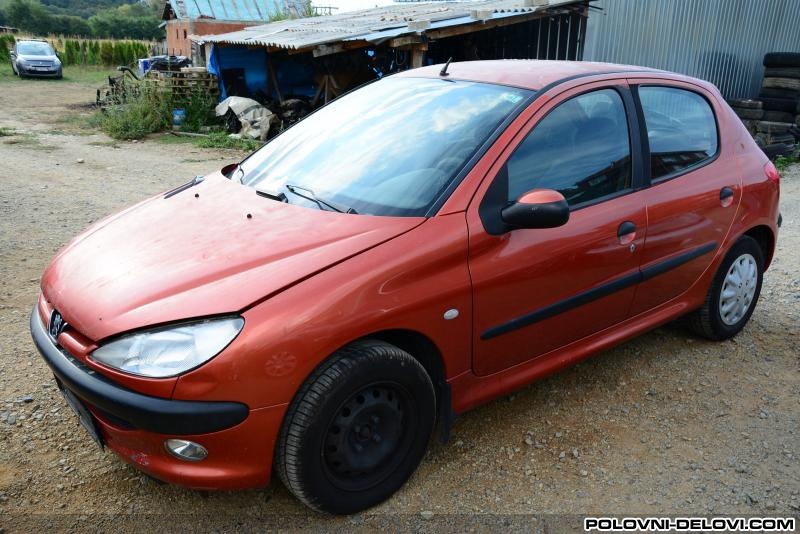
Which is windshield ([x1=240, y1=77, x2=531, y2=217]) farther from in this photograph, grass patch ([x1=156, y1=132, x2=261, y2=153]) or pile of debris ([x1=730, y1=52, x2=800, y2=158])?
pile of debris ([x1=730, y1=52, x2=800, y2=158])

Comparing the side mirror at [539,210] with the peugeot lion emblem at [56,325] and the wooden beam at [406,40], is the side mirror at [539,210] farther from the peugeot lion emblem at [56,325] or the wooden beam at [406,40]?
the wooden beam at [406,40]

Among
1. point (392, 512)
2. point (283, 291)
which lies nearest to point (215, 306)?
point (283, 291)

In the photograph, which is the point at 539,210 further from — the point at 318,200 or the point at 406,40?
the point at 406,40

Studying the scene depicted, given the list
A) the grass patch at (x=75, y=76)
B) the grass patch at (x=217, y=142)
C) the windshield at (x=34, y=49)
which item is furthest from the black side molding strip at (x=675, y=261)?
the windshield at (x=34, y=49)

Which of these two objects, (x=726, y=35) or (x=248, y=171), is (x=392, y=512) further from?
(x=726, y=35)

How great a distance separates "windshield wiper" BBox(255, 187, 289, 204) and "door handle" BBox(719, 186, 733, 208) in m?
2.36

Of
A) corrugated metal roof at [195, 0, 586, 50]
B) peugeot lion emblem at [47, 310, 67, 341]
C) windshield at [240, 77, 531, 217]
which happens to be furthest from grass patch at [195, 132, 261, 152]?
peugeot lion emblem at [47, 310, 67, 341]

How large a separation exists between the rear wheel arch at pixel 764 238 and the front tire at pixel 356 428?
102 inches

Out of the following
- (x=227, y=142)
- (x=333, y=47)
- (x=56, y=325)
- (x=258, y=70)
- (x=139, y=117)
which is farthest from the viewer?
(x=258, y=70)

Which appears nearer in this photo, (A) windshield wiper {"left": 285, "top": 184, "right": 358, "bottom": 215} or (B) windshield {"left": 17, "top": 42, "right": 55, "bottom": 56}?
(A) windshield wiper {"left": 285, "top": 184, "right": 358, "bottom": 215}

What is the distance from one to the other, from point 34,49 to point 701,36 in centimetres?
2555

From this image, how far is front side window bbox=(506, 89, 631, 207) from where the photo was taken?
2828 millimetres

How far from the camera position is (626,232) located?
3094 millimetres

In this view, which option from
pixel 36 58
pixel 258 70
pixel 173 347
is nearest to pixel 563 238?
pixel 173 347
